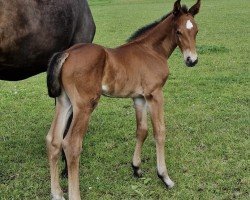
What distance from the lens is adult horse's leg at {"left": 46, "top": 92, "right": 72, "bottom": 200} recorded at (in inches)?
173

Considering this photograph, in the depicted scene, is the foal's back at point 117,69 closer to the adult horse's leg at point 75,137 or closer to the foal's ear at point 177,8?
the adult horse's leg at point 75,137

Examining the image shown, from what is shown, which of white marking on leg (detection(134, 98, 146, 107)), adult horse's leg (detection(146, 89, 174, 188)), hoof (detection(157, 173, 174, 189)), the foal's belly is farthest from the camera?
white marking on leg (detection(134, 98, 146, 107))

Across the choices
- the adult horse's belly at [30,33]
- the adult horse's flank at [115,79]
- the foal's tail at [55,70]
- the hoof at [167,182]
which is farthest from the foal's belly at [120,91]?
the adult horse's belly at [30,33]

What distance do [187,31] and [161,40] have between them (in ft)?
1.29

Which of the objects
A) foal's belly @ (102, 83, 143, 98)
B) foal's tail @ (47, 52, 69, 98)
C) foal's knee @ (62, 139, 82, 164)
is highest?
foal's tail @ (47, 52, 69, 98)

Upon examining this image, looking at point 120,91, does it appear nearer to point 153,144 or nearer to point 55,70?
point 55,70

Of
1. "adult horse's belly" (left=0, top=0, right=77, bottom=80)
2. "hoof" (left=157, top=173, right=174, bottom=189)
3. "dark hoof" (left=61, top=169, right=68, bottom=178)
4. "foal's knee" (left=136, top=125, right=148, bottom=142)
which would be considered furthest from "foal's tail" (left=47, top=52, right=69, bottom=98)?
"hoof" (left=157, top=173, right=174, bottom=189)

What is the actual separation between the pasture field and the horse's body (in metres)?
1.28

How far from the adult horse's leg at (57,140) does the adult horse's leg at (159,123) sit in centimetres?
85

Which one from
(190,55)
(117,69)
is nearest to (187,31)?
(190,55)

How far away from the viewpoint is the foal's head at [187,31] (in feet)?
14.9

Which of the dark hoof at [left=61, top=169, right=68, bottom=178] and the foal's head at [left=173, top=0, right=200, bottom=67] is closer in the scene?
the foal's head at [left=173, top=0, right=200, bottom=67]

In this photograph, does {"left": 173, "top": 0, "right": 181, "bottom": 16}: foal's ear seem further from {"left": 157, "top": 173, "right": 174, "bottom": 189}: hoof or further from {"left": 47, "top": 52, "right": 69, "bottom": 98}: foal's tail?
{"left": 157, "top": 173, "right": 174, "bottom": 189}: hoof

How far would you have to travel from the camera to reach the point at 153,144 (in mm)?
6047
